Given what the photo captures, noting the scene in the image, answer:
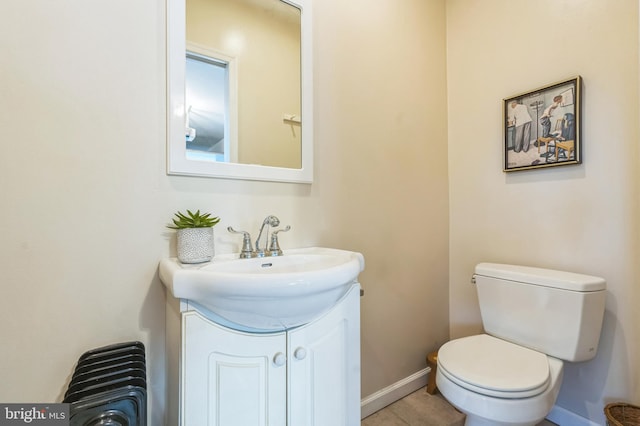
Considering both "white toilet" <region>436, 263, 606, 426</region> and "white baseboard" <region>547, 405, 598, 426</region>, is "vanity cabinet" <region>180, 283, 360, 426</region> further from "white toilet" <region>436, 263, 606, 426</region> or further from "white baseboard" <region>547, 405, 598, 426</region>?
"white baseboard" <region>547, 405, 598, 426</region>

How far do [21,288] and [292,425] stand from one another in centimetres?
83

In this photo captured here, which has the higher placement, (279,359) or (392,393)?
(279,359)

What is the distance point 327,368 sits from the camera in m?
0.89

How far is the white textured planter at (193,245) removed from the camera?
33.5 inches

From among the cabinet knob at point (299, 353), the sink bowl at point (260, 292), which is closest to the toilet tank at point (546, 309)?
the sink bowl at point (260, 292)

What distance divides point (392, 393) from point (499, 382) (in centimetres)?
66

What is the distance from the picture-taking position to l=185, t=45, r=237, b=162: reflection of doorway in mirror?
0.97 m

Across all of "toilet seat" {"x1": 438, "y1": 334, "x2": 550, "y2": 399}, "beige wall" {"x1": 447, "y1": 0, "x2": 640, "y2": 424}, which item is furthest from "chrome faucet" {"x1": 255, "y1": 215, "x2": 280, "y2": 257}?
"beige wall" {"x1": 447, "y1": 0, "x2": 640, "y2": 424}

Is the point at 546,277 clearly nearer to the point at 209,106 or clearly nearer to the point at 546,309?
the point at 546,309

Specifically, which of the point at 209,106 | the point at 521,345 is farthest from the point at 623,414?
the point at 209,106

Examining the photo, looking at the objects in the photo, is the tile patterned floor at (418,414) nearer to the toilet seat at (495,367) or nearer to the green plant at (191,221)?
the toilet seat at (495,367)

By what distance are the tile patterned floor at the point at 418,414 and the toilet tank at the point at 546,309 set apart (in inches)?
18.0

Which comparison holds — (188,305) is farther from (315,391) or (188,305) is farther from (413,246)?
(413,246)

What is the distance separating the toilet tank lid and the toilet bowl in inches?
11.8
